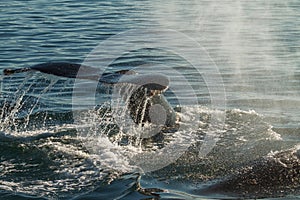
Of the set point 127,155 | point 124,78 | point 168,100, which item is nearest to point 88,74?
point 124,78

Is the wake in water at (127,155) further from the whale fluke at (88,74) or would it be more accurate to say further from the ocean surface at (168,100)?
the whale fluke at (88,74)

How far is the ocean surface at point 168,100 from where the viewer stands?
6.07 metres

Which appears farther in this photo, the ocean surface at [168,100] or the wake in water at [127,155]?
the ocean surface at [168,100]

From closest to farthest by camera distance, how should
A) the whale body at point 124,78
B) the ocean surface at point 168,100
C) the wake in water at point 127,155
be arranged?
the whale body at point 124,78, the wake in water at point 127,155, the ocean surface at point 168,100

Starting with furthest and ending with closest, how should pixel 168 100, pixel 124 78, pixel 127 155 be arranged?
pixel 168 100
pixel 127 155
pixel 124 78

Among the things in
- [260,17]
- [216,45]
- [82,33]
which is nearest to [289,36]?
[216,45]

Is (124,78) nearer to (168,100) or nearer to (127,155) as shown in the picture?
(127,155)

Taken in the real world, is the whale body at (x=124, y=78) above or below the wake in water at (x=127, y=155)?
above

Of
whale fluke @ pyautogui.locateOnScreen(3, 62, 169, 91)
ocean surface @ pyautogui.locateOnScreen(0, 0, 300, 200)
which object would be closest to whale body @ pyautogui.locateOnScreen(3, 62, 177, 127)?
whale fluke @ pyautogui.locateOnScreen(3, 62, 169, 91)

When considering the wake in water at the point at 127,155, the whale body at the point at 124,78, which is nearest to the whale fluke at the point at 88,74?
the whale body at the point at 124,78

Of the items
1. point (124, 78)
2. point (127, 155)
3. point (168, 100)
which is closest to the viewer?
point (124, 78)

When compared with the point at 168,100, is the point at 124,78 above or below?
above

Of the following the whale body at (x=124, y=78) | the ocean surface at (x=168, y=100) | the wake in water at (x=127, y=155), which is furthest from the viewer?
the ocean surface at (x=168, y=100)

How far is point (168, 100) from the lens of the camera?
10.2 m
